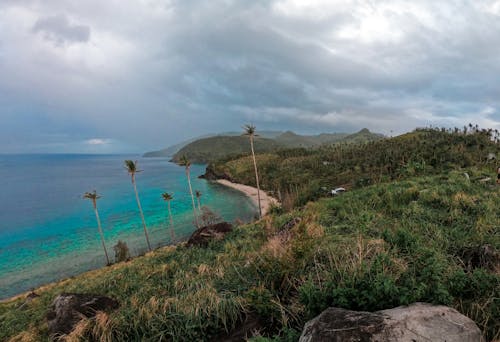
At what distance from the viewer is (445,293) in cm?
288

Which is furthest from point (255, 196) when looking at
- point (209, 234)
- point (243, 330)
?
point (243, 330)

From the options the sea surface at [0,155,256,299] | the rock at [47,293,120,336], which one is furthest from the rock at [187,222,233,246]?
the sea surface at [0,155,256,299]

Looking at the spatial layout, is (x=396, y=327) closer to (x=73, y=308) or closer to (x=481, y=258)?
(x=481, y=258)

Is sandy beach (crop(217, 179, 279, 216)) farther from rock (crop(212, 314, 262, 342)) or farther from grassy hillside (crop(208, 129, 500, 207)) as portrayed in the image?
rock (crop(212, 314, 262, 342))

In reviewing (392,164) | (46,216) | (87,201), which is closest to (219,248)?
(392,164)

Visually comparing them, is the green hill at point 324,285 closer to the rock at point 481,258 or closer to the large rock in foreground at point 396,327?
the rock at point 481,258

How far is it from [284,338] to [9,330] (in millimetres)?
11978

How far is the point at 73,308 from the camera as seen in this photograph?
6.05m

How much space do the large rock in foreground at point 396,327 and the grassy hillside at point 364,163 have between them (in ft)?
59.9

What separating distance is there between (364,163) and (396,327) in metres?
47.2

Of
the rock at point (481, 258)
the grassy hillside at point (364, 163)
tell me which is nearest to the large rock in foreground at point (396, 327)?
the rock at point (481, 258)

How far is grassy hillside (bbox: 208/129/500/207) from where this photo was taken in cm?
2531

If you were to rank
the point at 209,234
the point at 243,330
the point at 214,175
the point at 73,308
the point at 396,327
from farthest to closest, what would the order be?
the point at 214,175
the point at 209,234
the point at 73,308
the point at 243,330
the point at 396,327

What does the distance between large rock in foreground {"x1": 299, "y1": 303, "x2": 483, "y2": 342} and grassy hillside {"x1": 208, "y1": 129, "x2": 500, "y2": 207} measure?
18.3 m
